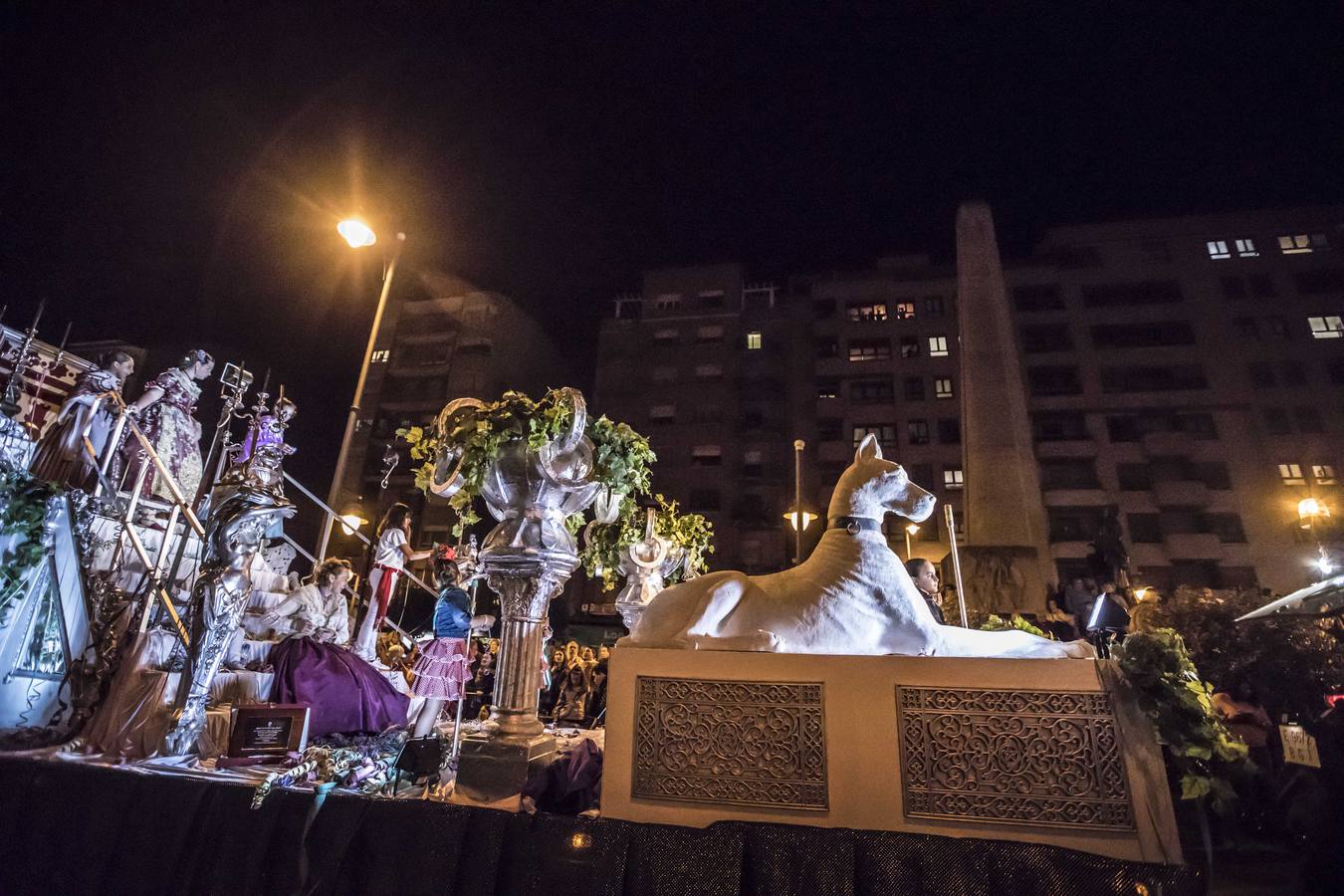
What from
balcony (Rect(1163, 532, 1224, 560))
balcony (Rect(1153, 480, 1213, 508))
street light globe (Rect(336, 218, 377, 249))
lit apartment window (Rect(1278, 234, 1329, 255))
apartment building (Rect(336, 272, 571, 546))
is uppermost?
lit apartment window (Rect(1278, 234, 1329, 255))

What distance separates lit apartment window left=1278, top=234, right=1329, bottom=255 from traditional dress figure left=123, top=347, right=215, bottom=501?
1777 inches

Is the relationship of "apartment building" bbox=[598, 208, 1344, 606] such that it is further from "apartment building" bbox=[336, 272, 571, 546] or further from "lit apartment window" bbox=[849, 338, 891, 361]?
"apartment building" bbox=[336, 272, 571, 546]

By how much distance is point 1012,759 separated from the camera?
247 centimetres

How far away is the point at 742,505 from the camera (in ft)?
103

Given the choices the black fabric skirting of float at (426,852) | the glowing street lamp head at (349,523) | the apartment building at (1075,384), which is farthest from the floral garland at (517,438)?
the apartment building at (1075,384)

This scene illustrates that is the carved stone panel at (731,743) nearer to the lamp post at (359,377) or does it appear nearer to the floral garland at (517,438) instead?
the floral garland at (517,438)

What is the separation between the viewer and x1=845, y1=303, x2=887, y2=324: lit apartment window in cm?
3406

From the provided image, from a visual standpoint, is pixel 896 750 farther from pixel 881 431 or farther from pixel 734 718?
pixel 881 431

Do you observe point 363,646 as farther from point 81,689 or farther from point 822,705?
point 822,705

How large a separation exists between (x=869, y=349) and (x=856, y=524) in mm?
32754

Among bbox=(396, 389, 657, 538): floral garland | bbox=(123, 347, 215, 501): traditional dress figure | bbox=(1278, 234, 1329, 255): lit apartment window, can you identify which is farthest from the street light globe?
bbox=(1278, 234, 1329, 255): lit apartment window

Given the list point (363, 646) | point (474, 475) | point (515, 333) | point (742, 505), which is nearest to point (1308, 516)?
point (474, 475)

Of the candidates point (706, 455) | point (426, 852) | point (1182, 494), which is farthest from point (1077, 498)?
point (426, 852)

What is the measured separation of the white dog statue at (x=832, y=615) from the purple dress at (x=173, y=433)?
7.61m
